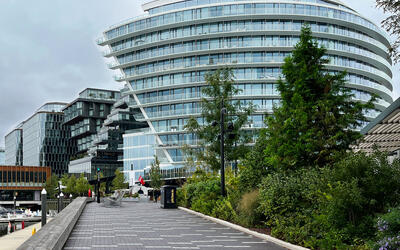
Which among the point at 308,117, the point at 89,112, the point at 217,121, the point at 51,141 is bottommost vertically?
the point at 308,117

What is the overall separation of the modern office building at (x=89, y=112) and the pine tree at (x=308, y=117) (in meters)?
117

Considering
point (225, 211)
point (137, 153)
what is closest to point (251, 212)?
point (225, 211)

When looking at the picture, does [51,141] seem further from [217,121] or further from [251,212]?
[251,212]

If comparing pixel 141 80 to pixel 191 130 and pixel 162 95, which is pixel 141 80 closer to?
pixel 162 95

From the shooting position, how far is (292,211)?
13523 millimetres

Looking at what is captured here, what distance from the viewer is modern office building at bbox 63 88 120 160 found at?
132m

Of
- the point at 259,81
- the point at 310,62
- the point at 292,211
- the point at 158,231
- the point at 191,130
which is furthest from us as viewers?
the point at 259,81

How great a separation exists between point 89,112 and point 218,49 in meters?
69.5

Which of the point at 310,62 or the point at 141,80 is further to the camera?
the point at 141,80

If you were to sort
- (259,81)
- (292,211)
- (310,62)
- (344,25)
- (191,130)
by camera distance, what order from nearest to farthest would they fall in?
1. (292,211)
2. (310,62)
3. (191,130)
4. (259,81)
5. (344,25)

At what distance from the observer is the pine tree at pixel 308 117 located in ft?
55.0

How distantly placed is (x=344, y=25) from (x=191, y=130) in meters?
54.7

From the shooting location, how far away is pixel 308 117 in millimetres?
17250

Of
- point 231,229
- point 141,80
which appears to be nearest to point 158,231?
point 231,229
